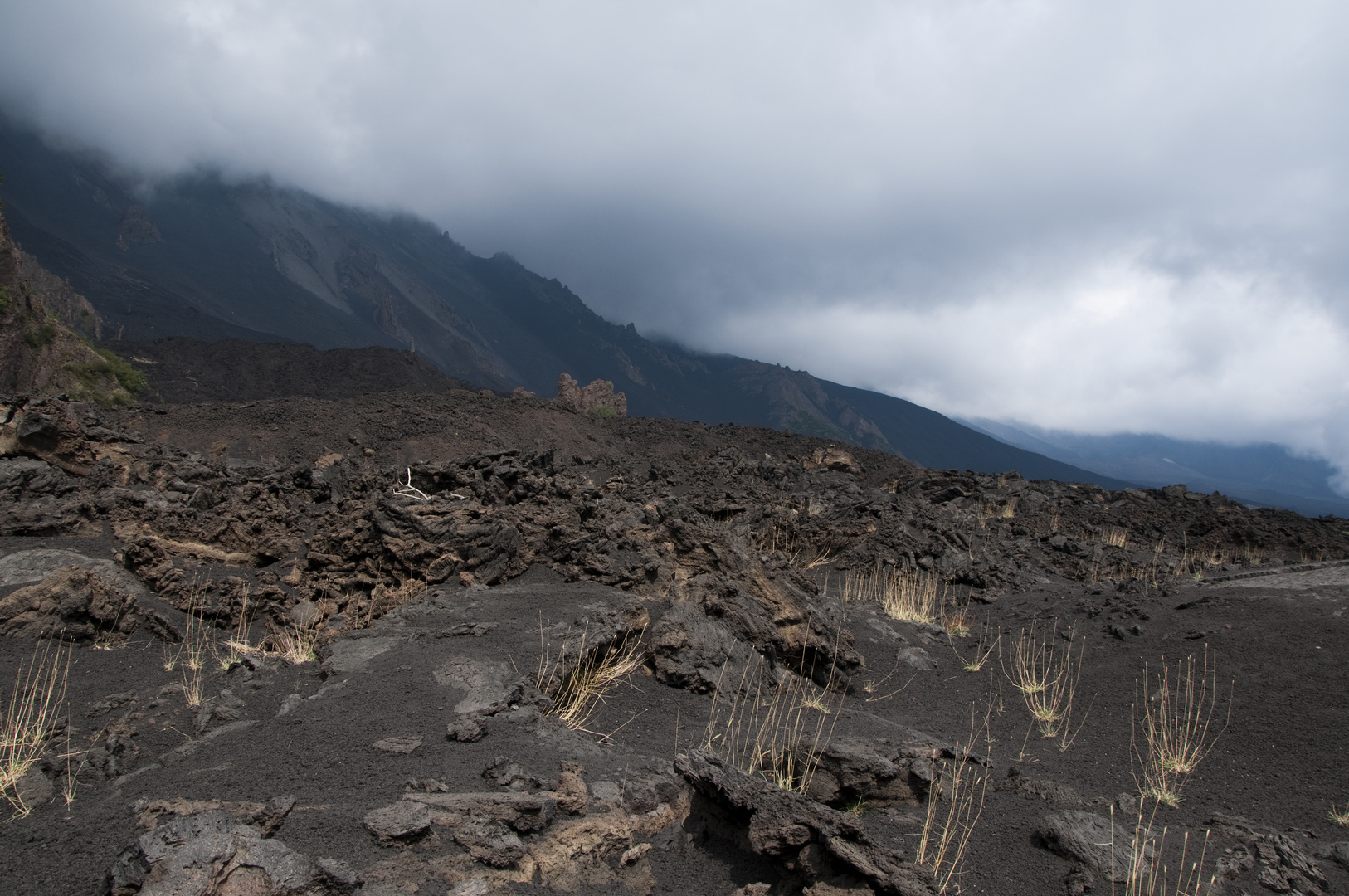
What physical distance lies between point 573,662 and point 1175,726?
5.28 meters

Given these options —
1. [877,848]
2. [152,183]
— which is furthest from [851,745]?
[152,183]

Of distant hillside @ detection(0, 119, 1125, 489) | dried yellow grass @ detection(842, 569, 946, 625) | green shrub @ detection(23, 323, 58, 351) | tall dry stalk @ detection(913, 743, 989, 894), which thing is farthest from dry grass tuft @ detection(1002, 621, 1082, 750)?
distant hillside @ detection(0, 119, 1125, 489)

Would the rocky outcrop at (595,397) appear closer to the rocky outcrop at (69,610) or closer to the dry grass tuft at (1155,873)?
the rocky outcrop at (69,610)

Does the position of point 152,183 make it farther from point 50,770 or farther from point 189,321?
point 50,770

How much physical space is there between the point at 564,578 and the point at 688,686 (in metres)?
2.51

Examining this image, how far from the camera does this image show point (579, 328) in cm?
15950

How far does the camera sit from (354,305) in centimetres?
11856

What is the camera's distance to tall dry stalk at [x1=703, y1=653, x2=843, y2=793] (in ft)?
13.4

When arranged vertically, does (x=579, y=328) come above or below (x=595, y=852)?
above

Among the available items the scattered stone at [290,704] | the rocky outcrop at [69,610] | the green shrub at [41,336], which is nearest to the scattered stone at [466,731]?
the scattered stone at [290,704]

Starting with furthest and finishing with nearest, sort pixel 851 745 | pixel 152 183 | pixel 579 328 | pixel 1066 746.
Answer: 1. pixel 579 328
2. pixel 152 183
3. pixel 1066 746
4. pixel 851 745

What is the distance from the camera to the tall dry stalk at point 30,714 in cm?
329

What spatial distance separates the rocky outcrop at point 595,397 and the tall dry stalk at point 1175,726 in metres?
36.9

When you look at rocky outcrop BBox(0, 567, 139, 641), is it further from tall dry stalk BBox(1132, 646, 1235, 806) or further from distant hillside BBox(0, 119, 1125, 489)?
distant hillside BBox(0, 119, 1125, 489)
